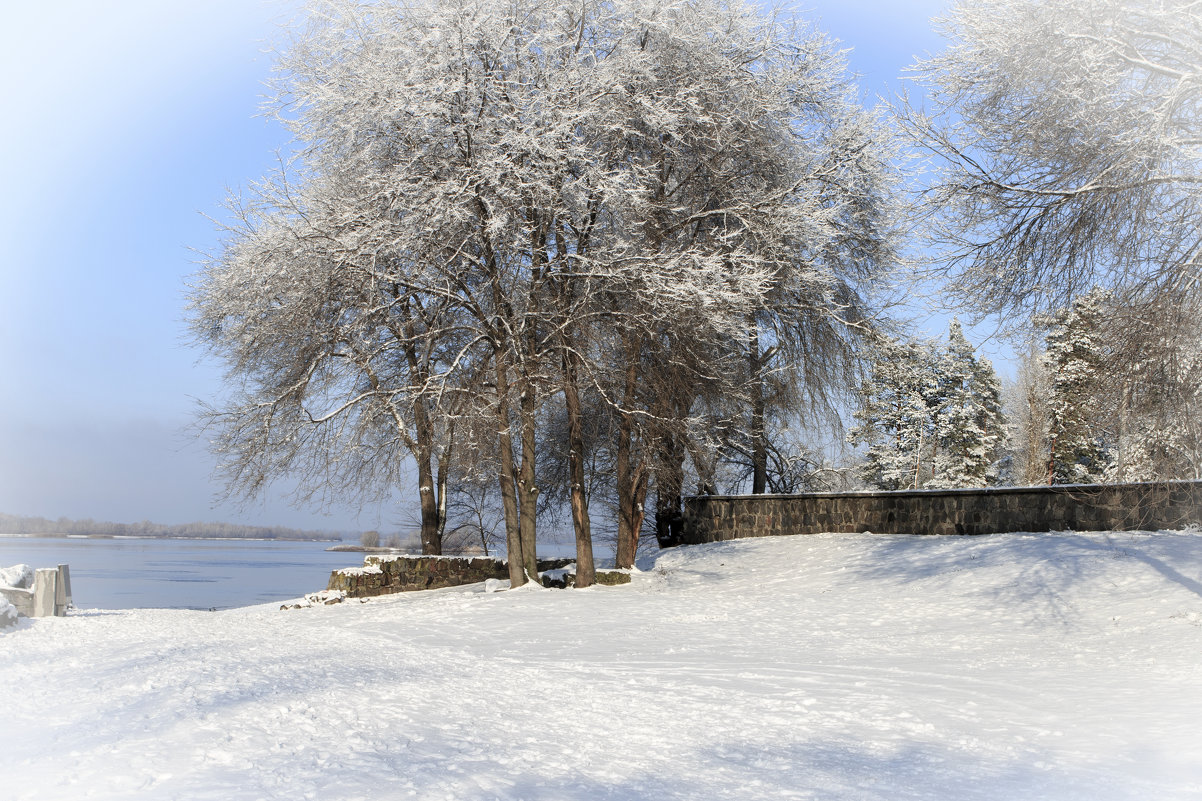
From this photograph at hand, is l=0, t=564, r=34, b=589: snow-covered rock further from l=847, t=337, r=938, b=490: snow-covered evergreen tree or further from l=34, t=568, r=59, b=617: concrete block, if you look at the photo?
l=847, t=337, r=938, b=490: snow-covered evergreen tree

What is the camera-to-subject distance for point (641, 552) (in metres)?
23.8

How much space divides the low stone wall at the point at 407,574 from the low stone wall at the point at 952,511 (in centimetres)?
580

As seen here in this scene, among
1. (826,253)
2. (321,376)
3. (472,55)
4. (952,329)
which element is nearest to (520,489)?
(321,376)

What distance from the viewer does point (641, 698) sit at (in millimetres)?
7086

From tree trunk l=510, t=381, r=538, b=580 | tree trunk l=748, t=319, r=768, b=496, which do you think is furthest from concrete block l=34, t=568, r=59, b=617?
tree trunk l=748, t=319, r=768, b=496

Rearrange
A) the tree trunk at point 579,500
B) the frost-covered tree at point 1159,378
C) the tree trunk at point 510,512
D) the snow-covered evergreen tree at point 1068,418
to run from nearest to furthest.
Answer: the frost-covered tree at point 1159,378 < the tree trunk at point 510,512 < the tree trunk at point 579,500 < the snow-covered evergreen tree at point 1068,418

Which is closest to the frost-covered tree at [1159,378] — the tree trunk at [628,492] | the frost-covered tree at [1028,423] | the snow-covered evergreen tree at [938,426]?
the tree trunk at [628,492]

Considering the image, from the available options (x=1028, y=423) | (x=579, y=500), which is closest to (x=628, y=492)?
(x=579, y=500)

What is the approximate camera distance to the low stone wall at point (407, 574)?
16.5m

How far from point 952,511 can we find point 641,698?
11958mm

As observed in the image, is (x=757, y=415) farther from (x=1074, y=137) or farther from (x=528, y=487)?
(x=1074, y=137)

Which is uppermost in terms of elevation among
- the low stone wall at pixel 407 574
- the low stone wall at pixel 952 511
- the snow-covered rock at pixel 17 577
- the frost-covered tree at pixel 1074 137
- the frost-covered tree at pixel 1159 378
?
the frost-covered tree at pixel 1074 137

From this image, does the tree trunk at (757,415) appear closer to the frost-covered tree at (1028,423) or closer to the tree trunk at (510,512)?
the tree trunk at (510,512)

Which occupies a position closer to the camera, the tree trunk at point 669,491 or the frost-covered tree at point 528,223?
the frost-covered tree at point 528,223
